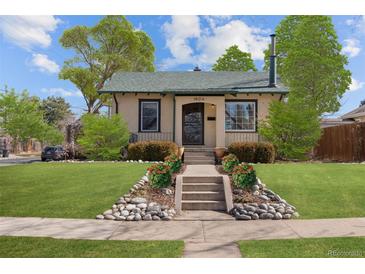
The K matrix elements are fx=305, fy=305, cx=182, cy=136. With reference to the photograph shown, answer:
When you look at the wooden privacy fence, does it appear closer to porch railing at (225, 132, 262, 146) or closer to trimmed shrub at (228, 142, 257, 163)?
porch railing at (225, 132, 262, 146)

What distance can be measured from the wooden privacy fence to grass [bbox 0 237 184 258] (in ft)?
35.0

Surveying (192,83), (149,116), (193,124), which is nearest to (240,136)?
(193,124)

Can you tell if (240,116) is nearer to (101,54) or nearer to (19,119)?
(101,54)

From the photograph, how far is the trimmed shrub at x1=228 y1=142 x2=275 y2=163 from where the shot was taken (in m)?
11.2

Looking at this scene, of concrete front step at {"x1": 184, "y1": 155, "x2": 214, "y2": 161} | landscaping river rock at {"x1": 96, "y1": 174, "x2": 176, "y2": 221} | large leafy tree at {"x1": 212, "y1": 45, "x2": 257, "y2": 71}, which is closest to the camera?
landscaping river rock at {"x1": 96, "y1": 174, "x2": 176, "y2": 221}

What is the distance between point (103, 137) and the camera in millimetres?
11992

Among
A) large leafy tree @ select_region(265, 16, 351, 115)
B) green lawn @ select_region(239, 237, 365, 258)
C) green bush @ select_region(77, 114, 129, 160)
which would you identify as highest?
large leafy tree @ select_region(265, 16, 351, 115)

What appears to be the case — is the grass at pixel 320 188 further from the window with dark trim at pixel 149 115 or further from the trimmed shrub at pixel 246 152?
the window with dark trim at pixel 149 115

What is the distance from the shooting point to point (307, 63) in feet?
67.3

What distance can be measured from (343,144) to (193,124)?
6393 millimetres

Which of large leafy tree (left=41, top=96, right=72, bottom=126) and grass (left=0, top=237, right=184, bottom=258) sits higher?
large leafy tree (left=41, top=96, right=72, bottom=126)

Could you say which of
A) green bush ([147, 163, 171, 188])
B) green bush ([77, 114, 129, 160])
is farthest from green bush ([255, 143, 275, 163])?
green bush ([147, 163, 171, 188])

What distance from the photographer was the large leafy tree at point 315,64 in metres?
20.2
